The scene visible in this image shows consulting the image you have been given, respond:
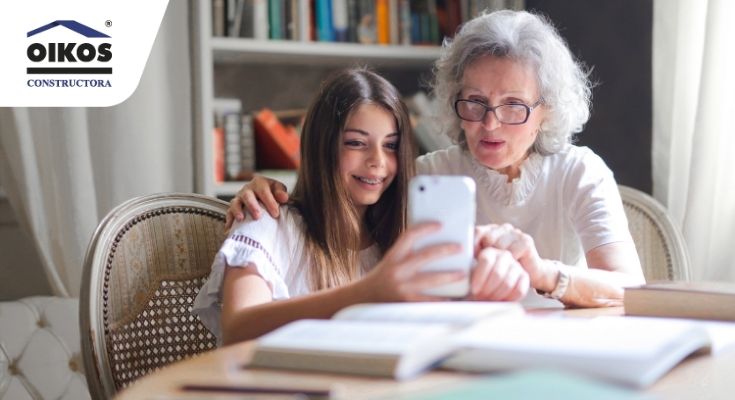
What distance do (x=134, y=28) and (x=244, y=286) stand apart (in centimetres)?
154

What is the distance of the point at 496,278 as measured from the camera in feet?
3.96

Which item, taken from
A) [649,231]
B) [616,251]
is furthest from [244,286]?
[649,231]

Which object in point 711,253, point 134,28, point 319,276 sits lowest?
point 711,253

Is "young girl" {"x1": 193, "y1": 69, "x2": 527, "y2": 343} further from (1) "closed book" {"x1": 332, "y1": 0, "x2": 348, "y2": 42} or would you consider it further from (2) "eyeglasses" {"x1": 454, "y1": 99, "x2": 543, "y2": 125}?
(1) "closed book" {"x1": 332, "y1": 0, "x2": 348, "y2": 42}

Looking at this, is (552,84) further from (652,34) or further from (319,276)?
(652,34)

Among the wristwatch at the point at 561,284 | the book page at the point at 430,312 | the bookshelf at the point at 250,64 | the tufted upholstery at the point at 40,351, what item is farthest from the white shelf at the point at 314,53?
the book page at the point at 430,312

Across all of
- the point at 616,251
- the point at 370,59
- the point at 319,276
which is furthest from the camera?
the point at 370,59

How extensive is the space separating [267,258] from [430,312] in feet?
1.71

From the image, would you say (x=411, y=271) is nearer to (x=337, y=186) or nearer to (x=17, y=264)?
(x=337, y=186)

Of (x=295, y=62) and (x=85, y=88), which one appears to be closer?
(x=85, y=88)

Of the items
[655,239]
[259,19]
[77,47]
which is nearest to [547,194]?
[655,239]

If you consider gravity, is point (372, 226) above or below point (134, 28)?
below

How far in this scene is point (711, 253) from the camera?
2.48 meters

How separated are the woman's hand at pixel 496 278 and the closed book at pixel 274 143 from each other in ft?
6.03
